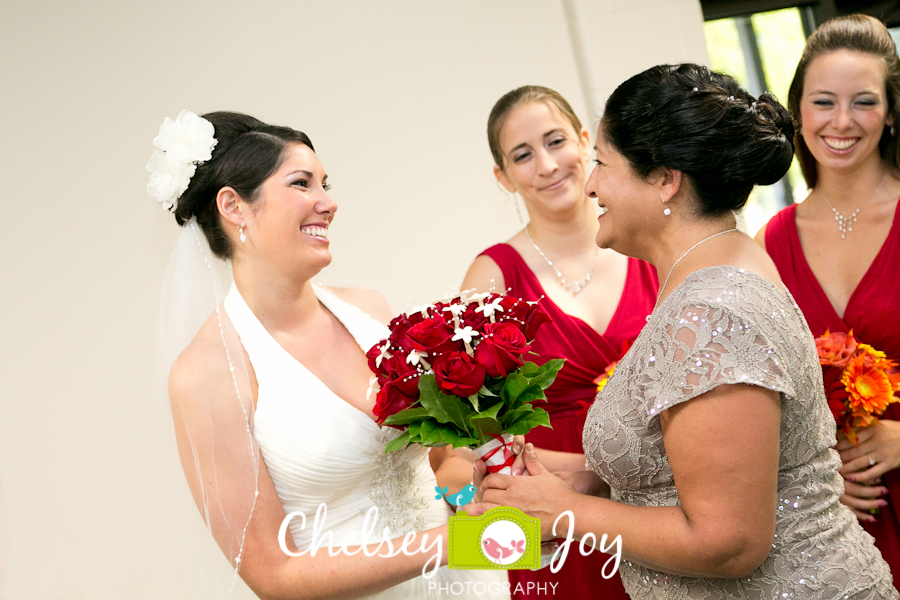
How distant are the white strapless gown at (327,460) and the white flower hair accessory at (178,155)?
1.09ft

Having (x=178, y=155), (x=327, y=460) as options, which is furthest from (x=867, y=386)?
(x=178, y=155)

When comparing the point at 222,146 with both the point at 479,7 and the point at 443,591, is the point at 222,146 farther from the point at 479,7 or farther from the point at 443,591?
the point at 479,7

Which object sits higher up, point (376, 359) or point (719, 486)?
point (376, 359)

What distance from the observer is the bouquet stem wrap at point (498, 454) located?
1.81 meters

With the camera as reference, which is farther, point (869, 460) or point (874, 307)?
point (874, 307)

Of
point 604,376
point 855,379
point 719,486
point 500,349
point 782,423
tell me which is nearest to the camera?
point 719,486

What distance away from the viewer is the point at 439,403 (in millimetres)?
1675

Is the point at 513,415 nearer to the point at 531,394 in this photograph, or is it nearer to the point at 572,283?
the point at 531,394

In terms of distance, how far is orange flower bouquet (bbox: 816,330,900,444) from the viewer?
2215 mm

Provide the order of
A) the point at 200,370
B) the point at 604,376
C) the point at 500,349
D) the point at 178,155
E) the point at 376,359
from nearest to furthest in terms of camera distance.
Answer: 1. the point at 500,349
2. the point at 376,359
3. the point at 200,370
4. the point at 178,155
5. the point at 604,376

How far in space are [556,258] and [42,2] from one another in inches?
93.0

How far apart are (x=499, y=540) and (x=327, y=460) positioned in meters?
0.52

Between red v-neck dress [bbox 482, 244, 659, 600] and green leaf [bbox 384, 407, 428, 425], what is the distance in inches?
39.4

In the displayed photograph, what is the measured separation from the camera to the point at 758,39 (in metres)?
4.76
